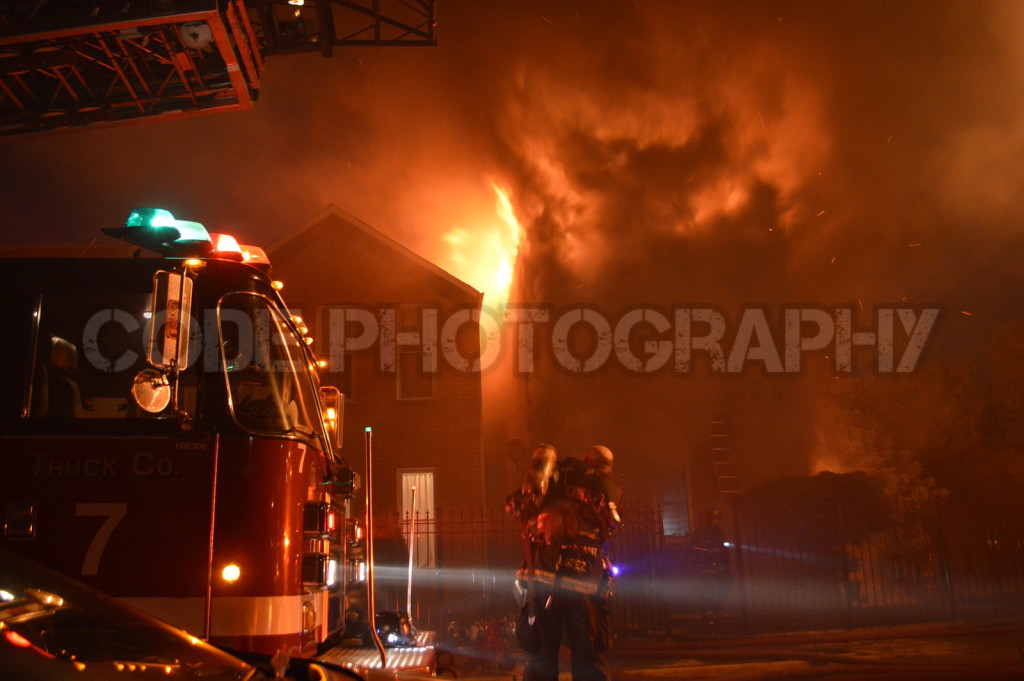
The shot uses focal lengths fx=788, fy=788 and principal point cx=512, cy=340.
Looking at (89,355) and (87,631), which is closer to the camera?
(87,631)

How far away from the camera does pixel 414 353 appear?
17719 mm

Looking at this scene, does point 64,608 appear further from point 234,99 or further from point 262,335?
point 234,99

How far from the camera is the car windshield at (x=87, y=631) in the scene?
1931 mm

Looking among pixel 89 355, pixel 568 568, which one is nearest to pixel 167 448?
pixel 89 355

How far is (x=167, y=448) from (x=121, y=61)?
135 inches

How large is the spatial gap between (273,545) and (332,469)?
0.96 m

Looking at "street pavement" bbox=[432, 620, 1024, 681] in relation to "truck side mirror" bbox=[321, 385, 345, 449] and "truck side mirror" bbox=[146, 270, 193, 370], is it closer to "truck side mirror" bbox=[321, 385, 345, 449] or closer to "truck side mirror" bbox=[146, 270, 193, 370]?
"truck side mirror" bbox=[321, 385, 345, 449]

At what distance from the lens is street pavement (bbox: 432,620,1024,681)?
24.8 ft

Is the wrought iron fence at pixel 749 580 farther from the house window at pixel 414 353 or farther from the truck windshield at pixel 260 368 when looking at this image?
the truck windshield at pixel 260 368

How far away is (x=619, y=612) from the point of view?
485 inches

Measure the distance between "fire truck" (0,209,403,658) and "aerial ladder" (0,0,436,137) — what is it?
1958 millimetres

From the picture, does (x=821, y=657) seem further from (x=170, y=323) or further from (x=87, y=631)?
(x=87, y=631)

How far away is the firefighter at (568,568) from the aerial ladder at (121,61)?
382 cm

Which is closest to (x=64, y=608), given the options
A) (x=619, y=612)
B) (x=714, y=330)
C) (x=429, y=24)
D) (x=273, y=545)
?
(x=273, y=545)
